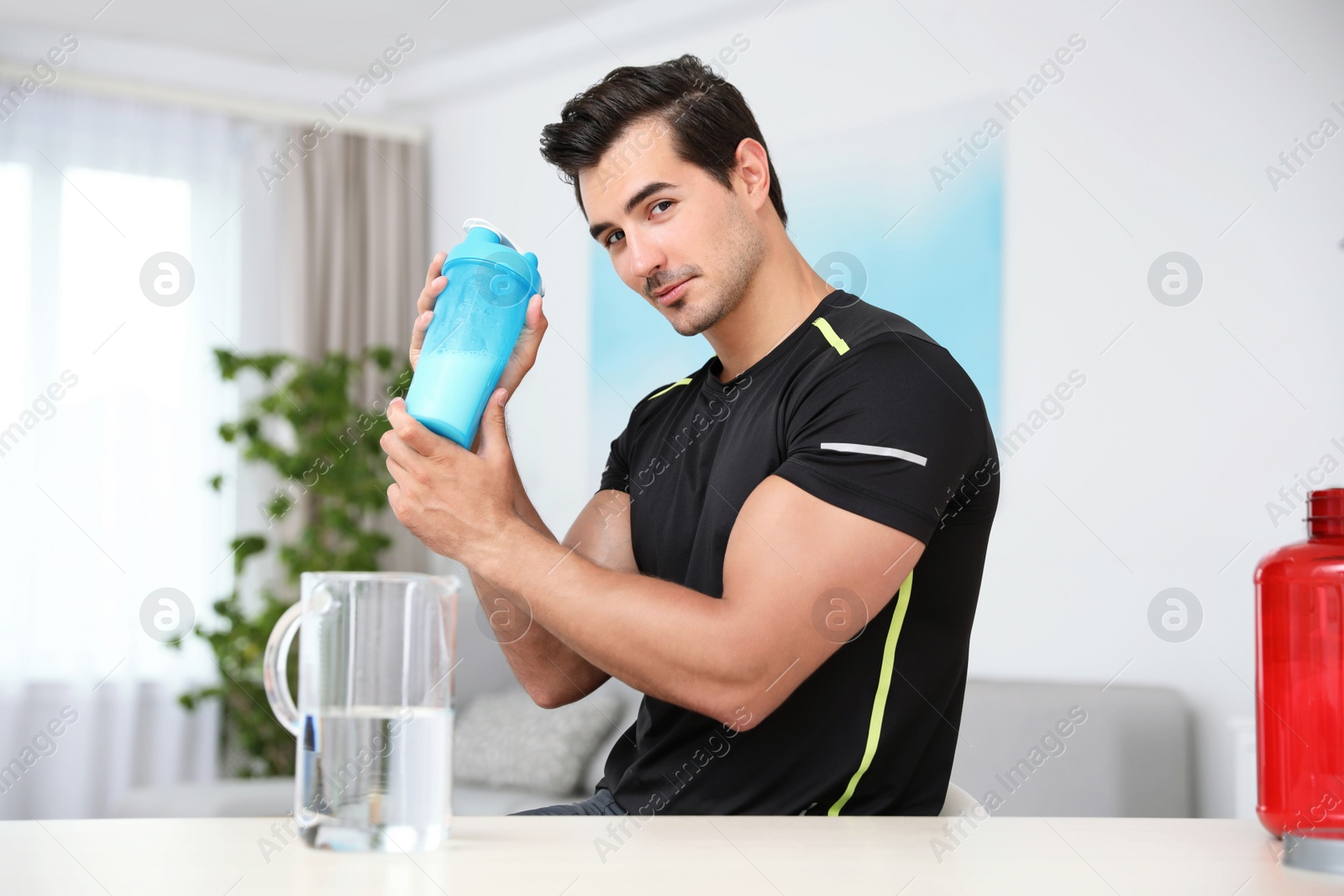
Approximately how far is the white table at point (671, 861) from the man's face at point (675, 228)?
735 millimetres

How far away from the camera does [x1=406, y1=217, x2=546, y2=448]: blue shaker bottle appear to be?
0.92 metres

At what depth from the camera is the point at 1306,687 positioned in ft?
2.05

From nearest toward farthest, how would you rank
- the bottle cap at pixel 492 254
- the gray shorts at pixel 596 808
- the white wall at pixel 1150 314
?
the bottle cap at pixel 492 254
the gray shorts at pixel 596 808
the white wall at pixel 1150 314

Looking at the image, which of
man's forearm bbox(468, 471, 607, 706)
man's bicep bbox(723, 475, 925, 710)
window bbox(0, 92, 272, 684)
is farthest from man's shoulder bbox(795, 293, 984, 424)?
window bbox(0, 92, 272, 684)

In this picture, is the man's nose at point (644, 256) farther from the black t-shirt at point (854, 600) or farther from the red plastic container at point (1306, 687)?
the red plastic container at point (1306, 687)

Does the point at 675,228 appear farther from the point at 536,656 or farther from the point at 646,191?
the point at 536,656

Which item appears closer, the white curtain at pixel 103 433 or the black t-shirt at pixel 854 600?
the black t-shirt at pixel 854 600

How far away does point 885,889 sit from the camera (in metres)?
0.55

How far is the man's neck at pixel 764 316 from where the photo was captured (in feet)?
4.42

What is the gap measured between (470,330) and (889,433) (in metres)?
0.38

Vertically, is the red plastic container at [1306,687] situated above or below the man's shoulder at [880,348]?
below

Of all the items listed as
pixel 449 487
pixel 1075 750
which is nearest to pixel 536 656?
pixel 449 487

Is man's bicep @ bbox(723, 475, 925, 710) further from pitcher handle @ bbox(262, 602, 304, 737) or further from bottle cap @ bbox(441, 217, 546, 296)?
pitcher handle @ bbox(262, 602, 304, 737)

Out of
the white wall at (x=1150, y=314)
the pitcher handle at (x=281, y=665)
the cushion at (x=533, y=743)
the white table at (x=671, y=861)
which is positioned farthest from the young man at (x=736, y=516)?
the cushion at (x=533, y=743)
